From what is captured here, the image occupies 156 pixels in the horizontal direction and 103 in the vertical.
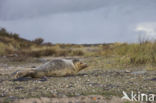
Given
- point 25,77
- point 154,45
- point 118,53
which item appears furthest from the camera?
point 118,53

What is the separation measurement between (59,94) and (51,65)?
2.73 metres

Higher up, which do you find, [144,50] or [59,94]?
[144,50]

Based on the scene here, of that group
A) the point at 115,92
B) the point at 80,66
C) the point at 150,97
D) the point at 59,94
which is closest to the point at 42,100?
the point at 59,94

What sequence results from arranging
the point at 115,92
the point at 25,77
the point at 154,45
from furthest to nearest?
the point at 154,45, the point at 25,77, the point at 115,92

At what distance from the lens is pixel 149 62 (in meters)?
10.2

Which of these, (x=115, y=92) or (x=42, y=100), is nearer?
(x=42, y=100)

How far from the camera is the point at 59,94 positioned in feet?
13.7

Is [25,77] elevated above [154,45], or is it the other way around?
[154,45]

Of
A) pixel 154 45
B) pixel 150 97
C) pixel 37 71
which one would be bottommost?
pixel 150 97

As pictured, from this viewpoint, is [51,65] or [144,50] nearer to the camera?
[51,65]

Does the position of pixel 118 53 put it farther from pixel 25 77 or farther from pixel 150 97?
pixel 150 97

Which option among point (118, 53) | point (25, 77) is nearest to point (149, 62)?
point (118, 53)

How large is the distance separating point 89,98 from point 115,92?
86 cm

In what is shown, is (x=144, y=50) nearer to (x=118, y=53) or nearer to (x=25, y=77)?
(x=118, y=53)
